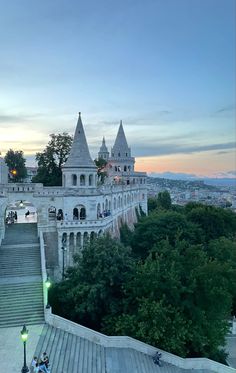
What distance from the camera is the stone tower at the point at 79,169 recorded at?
34906mm

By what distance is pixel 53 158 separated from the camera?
144 feet

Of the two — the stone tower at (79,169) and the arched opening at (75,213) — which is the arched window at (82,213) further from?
the stone tower at (79,169)

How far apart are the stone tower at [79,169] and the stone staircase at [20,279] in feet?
20.7

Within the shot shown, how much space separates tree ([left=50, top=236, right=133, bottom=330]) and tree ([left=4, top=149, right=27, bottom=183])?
31107mm

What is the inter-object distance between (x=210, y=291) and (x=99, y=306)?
25.1ft

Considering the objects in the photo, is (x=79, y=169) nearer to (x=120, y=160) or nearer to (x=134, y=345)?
(x=134, y=345)

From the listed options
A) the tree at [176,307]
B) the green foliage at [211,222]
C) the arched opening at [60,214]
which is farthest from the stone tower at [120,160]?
the tree at [176,307]

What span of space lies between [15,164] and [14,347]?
37.9 m

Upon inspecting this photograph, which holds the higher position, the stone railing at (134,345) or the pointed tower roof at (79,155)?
the pointed tower roof at (79,155)

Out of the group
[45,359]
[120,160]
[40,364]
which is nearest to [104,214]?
[45,359]

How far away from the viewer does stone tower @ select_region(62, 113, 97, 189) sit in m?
34.9

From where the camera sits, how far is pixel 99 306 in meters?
23.7

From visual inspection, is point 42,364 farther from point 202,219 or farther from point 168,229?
point 202,219

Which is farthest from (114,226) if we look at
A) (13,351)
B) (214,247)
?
(13,351)
